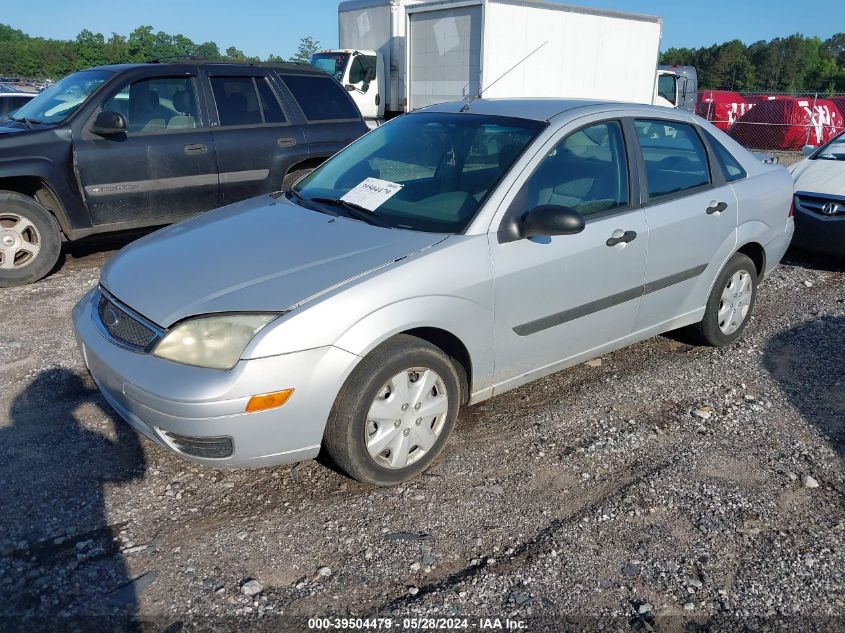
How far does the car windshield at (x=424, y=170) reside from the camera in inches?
138

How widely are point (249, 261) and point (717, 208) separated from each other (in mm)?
2912

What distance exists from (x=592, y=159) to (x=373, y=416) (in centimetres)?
190

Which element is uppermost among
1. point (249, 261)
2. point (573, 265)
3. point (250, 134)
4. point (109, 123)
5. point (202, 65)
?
point (202, 65)

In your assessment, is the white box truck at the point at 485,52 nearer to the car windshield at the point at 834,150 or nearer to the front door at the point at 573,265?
the car windshield at the point at 834,150

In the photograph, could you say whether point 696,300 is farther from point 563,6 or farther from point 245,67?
point 563,6

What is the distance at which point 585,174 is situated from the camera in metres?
3.82

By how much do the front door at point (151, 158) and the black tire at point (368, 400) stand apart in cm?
428

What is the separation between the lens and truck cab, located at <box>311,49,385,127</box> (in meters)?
16.5

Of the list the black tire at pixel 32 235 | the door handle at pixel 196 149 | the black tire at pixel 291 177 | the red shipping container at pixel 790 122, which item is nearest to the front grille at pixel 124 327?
the black tire at pixel 32 235

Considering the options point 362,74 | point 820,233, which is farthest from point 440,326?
point 362,74

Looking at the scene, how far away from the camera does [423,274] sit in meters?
3.08

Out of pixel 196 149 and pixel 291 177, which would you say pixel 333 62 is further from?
pixel 196 149

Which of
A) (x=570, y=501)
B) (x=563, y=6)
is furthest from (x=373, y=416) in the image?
(x=563, y=6)

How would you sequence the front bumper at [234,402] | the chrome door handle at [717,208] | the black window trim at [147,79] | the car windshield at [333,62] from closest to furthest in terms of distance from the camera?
the front bumper at [234,402], the chrome door handle at [717,208], the black window trim at [147,79], the car windshield at [333,62]
